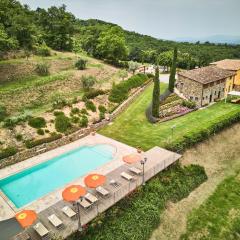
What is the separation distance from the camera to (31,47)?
187 ft

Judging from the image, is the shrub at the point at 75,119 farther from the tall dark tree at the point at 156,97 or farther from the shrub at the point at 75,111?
the tall dark tree at the point at 156,97

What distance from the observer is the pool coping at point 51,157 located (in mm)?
23297

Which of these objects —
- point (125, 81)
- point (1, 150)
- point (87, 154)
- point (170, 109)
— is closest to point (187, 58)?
point (125, 81)

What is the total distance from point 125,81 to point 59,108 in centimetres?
1747

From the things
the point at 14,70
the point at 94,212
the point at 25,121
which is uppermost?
the point at 14,70

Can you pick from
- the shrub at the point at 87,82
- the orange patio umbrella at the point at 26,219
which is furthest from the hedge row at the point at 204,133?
the shrub at the point at 87,82

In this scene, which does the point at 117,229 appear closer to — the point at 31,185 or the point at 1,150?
the point at 31,185

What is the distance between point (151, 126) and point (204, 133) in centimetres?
763

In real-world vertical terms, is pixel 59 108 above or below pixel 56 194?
above

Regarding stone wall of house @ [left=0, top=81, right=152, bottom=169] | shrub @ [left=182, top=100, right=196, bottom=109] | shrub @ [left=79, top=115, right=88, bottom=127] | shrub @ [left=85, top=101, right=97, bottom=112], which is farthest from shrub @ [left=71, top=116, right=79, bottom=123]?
shrub @ [left=182, top=100, right=196, bottom=109]

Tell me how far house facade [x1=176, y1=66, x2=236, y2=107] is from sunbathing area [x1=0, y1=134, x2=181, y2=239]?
61.7 feet

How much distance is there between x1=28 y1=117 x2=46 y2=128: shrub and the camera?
34403 mm

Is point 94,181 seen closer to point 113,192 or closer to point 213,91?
point 113,192

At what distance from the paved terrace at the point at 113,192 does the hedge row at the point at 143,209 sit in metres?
0.47
